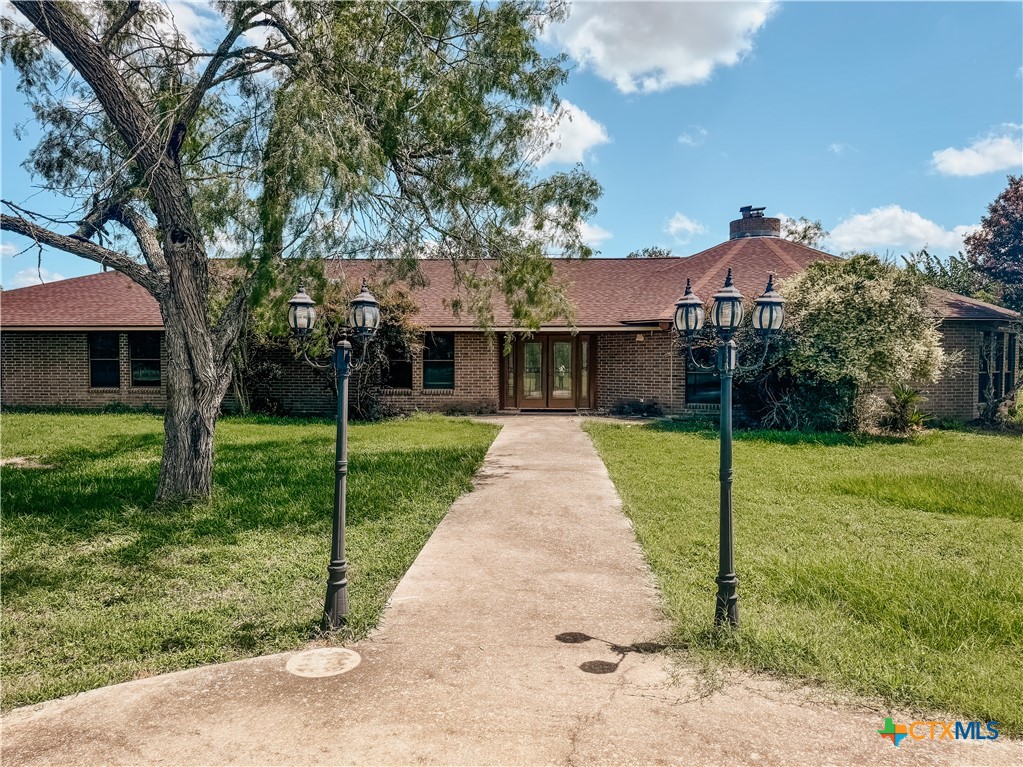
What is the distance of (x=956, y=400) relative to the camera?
1639 centimetres

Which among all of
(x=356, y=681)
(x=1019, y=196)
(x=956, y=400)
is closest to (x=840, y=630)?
(x=356, y=681)

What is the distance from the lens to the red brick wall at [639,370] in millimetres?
16422

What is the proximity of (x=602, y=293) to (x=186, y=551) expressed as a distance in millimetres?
14930

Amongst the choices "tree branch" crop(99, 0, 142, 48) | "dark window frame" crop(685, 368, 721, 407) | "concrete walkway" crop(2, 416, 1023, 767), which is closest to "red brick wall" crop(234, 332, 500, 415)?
"dark window frame" crop(685, 368, 721, 407)

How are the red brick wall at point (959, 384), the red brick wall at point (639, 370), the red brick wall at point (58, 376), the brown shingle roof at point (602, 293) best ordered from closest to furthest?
the red brick wall at point (959, 384)
the red brick wall at point (639, 370)
the brown shingle roof at point (602, 293)
the red brick wall at point (58, 376)

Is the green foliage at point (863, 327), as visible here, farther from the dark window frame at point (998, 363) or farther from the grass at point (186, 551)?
the grass at point (186, 551)

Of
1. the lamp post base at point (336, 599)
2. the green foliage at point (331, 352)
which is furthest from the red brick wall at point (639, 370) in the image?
the lamp post base at point (336, 599)

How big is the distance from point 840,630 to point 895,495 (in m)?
4.62

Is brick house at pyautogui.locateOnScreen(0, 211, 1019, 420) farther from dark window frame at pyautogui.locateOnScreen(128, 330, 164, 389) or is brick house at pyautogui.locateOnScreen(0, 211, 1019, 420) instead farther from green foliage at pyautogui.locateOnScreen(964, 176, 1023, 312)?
green foliage at pyautogui.locateOnScreen(964, 176, 1023, 312)

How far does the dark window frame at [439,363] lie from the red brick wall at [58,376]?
24.3 feet

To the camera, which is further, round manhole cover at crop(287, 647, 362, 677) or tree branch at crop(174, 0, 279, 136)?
tree branch at crop(174, 0, 279, 136)

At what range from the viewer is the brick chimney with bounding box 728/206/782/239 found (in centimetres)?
2112

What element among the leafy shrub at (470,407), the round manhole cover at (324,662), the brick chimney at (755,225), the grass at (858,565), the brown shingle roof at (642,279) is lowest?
the round manhole cover at (324,662)

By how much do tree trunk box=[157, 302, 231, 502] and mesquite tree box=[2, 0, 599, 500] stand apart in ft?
0.06
